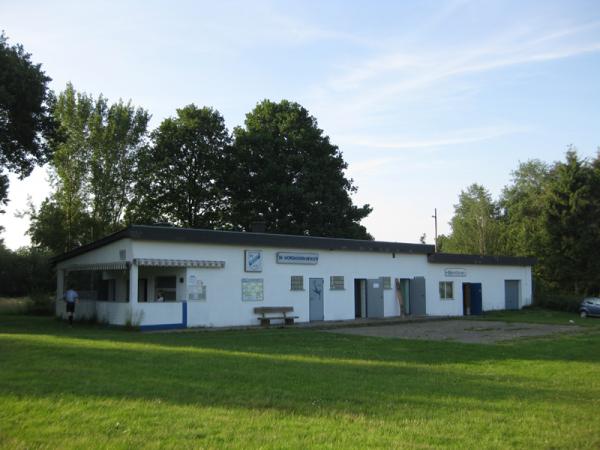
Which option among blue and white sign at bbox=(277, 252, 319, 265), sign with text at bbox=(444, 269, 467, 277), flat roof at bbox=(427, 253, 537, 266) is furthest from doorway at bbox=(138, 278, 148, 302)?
sign with text at bbox=(444, 269, 467, 277)

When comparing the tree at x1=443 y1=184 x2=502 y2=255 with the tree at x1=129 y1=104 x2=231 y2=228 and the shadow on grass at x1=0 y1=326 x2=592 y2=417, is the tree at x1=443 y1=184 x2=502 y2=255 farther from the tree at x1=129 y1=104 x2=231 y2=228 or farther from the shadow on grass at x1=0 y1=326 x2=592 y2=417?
the shadow on grass at x1=0 y1=326 x2=592 y2=417

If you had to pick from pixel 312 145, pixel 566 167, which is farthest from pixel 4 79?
pixel 566 167

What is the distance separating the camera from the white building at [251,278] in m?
24.8

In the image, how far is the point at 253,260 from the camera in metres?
27.8

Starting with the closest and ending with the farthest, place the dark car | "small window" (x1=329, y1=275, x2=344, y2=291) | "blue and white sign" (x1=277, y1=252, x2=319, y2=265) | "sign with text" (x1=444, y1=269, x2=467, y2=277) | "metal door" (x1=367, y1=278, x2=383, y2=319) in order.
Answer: "blue and white sign" (x1=277, y1=252, x2=319, y2=265) → "small window" (x1=329, y1=275, x2=344, y2=291) → "metal door" (x1=367, y1=278, x2=383, y2=319) → the dark car → "sign with text" (x1=444, y1=269, x2=467, y2=277)

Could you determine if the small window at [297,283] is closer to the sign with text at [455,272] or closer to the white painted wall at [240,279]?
the white painted wall at [240,279]

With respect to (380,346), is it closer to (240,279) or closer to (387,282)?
(240,279)

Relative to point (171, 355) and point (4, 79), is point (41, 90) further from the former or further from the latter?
point (171, 355)

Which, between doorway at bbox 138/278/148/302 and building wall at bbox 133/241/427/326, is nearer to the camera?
building wall at bbox 133/241/427/326

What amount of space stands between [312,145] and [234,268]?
2229cm

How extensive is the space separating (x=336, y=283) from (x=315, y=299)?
165 centimetres

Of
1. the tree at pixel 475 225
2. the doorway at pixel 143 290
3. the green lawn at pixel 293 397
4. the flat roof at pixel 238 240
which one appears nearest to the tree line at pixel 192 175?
the flat roof at pixel 238 240

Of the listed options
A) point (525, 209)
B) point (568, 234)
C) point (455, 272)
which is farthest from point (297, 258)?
point (525, 209)

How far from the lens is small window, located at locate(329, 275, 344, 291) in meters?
30.9
